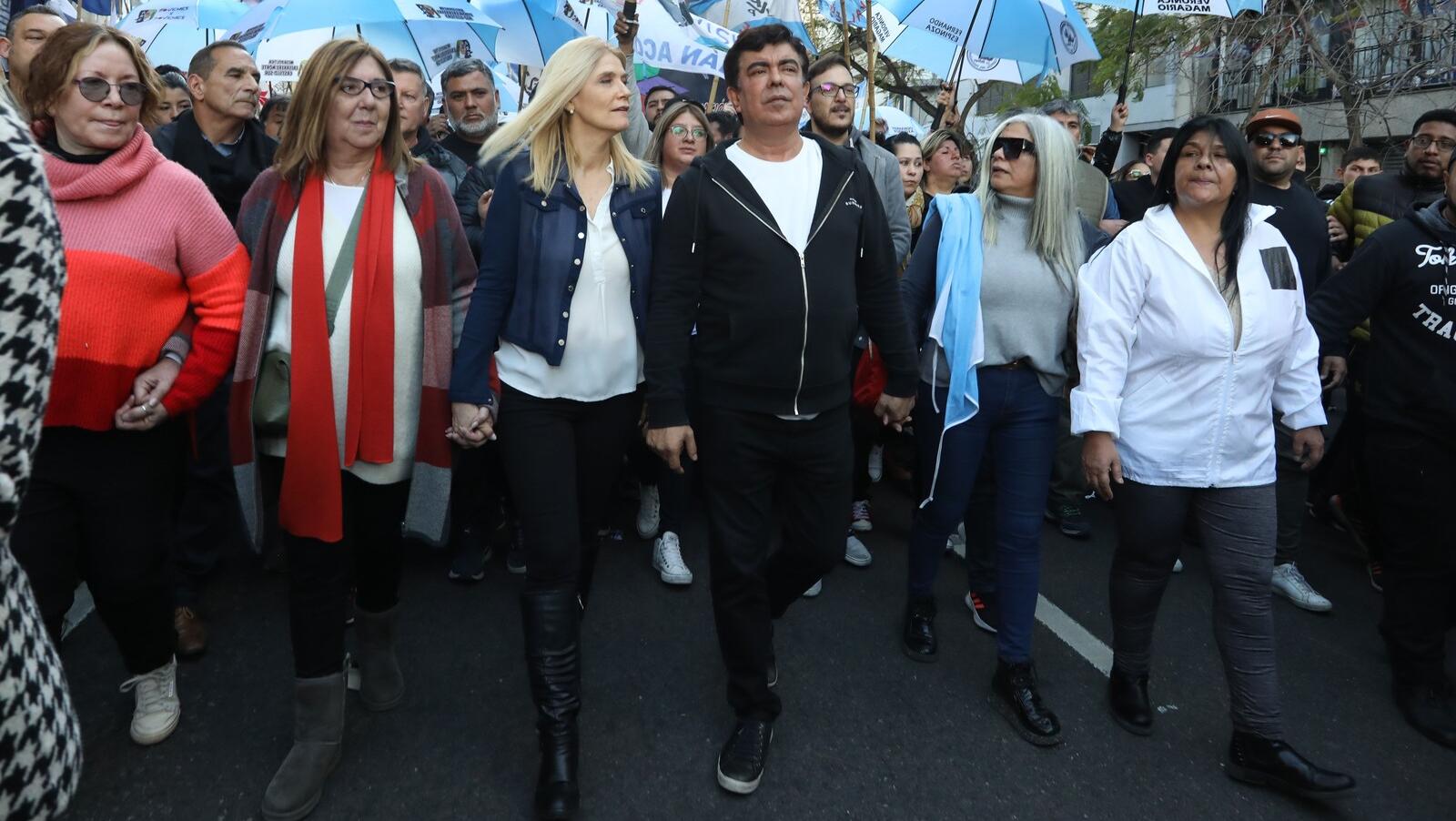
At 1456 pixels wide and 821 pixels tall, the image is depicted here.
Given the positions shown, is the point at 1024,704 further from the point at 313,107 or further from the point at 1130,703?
the point at 313,107

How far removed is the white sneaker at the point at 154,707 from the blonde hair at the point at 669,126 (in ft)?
9.94

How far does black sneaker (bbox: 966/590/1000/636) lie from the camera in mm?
4160

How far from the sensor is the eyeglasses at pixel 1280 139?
14.8ft

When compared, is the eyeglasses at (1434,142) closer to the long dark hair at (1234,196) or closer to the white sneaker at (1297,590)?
the white sneaker at (1297,590)

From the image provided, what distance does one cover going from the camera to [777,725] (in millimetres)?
3350

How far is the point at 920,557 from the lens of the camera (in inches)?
154

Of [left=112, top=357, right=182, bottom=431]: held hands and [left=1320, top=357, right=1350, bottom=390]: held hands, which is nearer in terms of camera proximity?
[left=112, top=357, right=182, bottom=431]: held hands

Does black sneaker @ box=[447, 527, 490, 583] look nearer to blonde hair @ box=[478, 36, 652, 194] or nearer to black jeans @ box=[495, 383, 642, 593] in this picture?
black jeans @ box=[495, 383, 642, 593]

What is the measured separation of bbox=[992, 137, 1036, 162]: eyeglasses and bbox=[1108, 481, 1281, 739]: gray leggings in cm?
119

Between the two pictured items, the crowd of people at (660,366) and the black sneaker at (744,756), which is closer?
the crowd of people at (660,366)

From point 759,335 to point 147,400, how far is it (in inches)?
65.3

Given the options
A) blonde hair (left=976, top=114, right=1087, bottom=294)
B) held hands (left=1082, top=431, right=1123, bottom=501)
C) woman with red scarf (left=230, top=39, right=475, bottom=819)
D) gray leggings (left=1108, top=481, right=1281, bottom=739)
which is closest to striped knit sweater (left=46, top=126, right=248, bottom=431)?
woman with red scarf (left=230, top=39, right=475, bottom=819)

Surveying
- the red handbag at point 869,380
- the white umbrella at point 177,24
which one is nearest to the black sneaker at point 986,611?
the red handbag at point 869,380

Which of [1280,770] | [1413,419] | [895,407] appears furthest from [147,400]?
[1413,419]
